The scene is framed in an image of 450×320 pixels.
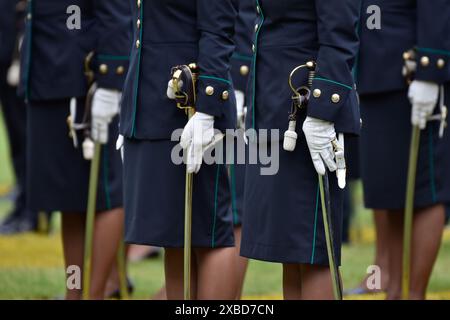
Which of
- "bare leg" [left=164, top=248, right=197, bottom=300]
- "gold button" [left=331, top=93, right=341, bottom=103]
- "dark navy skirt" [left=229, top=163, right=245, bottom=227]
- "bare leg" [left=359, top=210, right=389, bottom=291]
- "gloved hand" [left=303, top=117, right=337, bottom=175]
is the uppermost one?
"gold button" [left=331, top=93, right=341, bottom=103]

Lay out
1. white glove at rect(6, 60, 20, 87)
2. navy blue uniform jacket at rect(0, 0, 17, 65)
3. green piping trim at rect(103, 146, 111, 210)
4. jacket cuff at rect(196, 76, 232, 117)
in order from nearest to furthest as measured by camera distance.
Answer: jacket cuff at rect(196, 76, 232, 117) < green piping trim at rect(103, 146, 111, 210) < navy blue uniform jacket at rect(0, 0, 17, 65) < white glove at rect(6, 60, 20, 87)

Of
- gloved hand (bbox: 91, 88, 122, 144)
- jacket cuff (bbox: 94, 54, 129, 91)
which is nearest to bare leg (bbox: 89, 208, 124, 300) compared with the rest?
gloved hand (bbox: 91, 88, 122, 144)

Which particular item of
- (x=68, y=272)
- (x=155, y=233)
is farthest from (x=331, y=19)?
(x=68, y=272)

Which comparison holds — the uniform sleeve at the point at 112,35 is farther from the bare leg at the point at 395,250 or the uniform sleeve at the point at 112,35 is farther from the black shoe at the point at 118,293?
the bare leg at the point at 395,250

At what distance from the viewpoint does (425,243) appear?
6254 millimetres

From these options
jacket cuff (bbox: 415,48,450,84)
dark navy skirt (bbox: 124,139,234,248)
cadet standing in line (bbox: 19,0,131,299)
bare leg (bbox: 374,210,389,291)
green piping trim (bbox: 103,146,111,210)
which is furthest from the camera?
bare leg (bbox: 374,210,389,291)

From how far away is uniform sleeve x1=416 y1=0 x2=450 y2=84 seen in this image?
5977 millimetres

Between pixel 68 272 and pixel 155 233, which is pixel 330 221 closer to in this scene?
pixel 155 233

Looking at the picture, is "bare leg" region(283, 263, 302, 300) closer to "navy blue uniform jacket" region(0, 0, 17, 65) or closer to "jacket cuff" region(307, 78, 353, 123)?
"jacket cuff" region(307, 78, 353, 123)

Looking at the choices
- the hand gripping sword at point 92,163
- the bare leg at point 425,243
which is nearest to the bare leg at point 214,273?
the hand gripping sword at point 92,163

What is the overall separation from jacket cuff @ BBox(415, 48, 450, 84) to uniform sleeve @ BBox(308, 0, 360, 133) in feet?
4.27

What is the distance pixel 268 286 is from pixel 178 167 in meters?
2.77

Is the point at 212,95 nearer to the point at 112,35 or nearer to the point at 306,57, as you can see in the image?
the point at 306,57

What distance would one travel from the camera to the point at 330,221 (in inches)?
189
